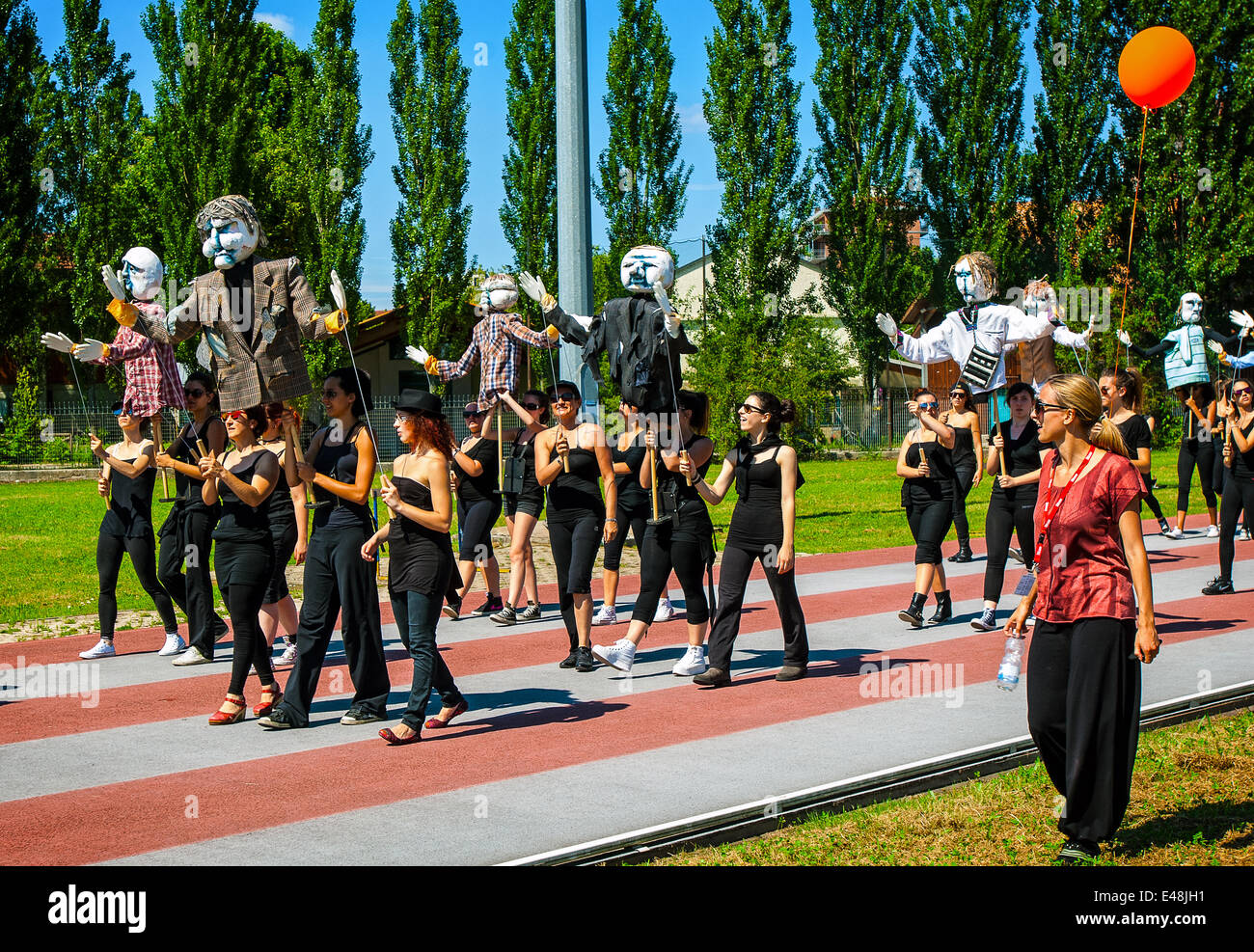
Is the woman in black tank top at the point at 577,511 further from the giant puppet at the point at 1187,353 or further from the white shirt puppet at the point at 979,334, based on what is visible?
the giant puppet at the point at 1187,353

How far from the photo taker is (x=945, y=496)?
1051cm

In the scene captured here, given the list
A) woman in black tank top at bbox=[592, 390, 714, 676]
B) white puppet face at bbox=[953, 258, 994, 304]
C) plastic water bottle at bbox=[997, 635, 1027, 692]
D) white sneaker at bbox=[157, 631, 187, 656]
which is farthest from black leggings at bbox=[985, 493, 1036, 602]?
white sneaker at bbox=[157, 631, 187, 656]

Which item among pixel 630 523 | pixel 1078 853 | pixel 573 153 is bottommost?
pixel 1078 853

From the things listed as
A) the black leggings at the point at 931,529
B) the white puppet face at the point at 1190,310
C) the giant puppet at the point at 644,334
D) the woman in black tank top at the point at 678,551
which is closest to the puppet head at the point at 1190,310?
the white puppet face at the point at 1190,310

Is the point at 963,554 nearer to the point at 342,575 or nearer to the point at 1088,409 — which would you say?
the point at 342,575

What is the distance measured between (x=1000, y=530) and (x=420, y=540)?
17.1 ft

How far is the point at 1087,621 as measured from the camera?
16.6 ft

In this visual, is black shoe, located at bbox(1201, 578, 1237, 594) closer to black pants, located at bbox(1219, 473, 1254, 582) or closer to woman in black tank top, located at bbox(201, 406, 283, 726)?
black pants, located at bbox(1219, 473, 1254, 582)

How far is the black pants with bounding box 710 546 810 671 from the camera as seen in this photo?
8320 mm

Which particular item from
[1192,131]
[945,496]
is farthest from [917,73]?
[945,496]

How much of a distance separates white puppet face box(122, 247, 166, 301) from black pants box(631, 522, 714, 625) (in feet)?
13.7

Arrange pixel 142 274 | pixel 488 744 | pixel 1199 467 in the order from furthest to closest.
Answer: pixel 1199 467 < pixel 142 274 < pixel 488 744

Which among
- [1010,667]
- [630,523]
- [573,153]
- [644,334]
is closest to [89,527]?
[573,153]
